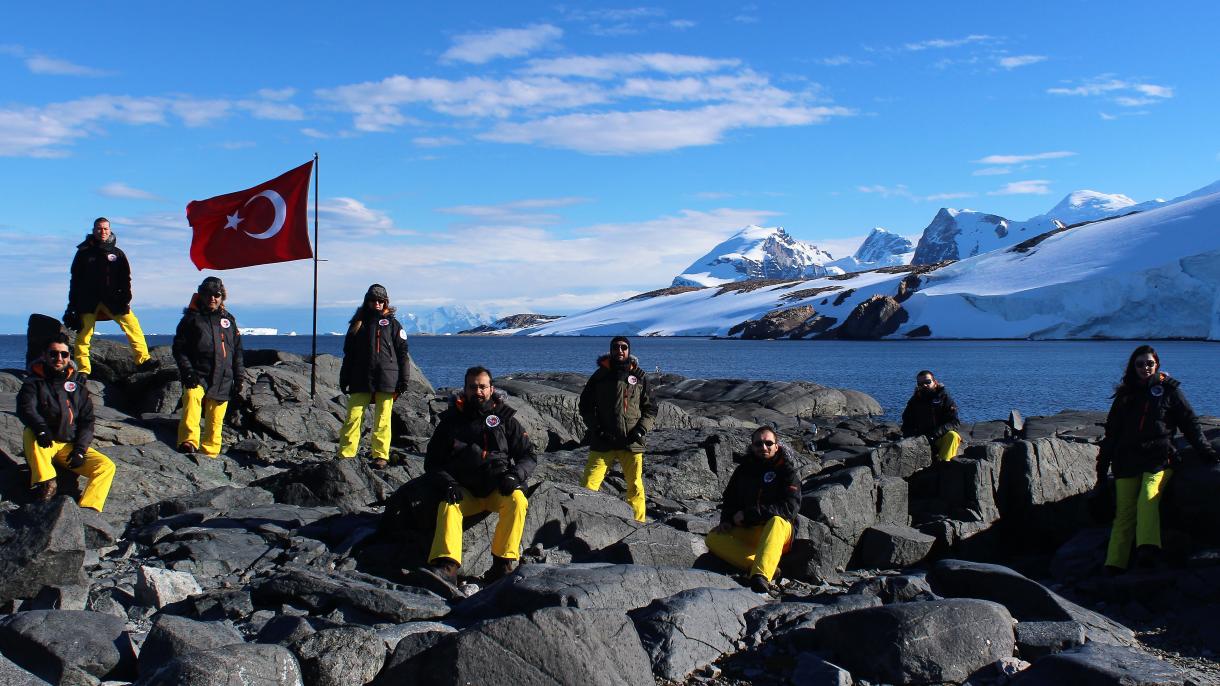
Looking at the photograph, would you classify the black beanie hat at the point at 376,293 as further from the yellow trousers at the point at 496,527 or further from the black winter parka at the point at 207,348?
the yellow trousers at the point at 496,527

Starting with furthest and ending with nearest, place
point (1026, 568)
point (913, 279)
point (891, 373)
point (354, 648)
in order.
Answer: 1. point (913, 279)
2. point (891, 373)
3. point (1026, 568)
4. point (354, 648)

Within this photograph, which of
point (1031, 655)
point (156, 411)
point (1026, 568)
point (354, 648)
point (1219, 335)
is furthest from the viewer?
point (1219, 335)

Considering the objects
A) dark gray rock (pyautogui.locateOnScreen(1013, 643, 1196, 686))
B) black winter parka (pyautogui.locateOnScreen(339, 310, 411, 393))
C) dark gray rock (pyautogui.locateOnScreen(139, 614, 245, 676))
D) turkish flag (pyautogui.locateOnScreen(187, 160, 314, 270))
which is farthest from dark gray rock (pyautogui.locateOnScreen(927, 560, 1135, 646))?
turkish flag (pyautogui.locateOnScreen(187, 160, 314, 270))

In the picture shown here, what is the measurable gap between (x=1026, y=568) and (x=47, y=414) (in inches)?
438

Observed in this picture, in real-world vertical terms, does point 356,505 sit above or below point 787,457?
below

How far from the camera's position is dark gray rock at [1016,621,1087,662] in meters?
7.73

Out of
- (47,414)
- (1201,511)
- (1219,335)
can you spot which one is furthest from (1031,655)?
(1219,335)

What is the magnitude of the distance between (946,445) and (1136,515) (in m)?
5.05

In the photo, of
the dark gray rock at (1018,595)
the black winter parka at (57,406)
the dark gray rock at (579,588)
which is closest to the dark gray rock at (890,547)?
the dark gray rock at (1018,595)

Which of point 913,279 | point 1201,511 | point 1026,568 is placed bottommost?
point 1026,568

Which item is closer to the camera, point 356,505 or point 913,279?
point 356,505

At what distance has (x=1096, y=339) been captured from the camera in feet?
397

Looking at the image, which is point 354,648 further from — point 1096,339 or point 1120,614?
point 1096,339

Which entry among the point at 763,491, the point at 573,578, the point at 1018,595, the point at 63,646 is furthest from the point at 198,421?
the point at 1018,595
